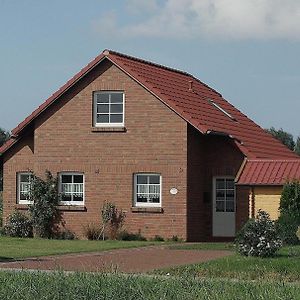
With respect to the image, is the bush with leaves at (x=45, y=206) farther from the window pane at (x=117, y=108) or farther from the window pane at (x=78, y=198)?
the window pane at (x=117, y=108)

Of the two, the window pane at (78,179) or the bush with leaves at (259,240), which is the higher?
the window pane at (78,179)

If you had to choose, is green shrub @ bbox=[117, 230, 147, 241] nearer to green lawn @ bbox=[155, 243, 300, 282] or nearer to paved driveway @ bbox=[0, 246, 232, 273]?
paved driveway @ bbox=[0, 246, 232, 273]

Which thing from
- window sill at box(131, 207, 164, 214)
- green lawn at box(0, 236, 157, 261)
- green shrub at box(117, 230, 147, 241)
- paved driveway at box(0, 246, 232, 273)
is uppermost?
window sill at box(131, 207, 164, 214)

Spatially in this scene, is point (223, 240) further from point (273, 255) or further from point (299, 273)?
point (299, 273)

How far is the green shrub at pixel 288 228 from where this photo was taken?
27609mm

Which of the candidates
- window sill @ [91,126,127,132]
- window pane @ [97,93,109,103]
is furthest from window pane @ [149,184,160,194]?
window pane @ [97,93,109,103]

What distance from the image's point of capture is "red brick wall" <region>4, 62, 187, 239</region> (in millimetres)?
32906

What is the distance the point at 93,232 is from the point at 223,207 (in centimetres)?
484

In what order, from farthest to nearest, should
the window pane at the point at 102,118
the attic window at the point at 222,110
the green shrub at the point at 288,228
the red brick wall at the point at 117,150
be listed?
the attic window at the point at 222,110, the window pane at the point at 102,118, the red brick wall at the point at 117,150, the green shrub at the point at 288,228

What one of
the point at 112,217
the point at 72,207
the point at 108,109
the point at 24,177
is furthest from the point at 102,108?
the point at 24,177

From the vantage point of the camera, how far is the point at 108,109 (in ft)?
112

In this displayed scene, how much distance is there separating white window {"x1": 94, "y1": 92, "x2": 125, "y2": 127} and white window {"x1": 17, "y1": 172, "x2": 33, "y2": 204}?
3.71 m

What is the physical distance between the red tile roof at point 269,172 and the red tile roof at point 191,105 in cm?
77

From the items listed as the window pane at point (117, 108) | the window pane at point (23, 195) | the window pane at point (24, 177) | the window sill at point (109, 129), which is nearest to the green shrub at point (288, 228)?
the window sill at point (109, 129)
